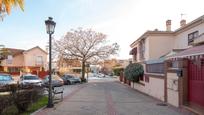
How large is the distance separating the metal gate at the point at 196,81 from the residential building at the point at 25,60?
55129 mm

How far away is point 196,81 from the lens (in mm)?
13344

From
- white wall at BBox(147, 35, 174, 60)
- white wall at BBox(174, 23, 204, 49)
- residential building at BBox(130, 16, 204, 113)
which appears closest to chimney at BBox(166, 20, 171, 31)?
residential building at BBox(130, 16, 204, 113)

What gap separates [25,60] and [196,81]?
195 ft

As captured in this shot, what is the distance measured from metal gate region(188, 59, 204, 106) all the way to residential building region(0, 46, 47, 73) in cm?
5513

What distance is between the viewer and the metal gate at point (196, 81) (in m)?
12.8

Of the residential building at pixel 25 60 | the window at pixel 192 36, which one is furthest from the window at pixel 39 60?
the window at pixel 192 36

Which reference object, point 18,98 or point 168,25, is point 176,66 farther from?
point 168,25

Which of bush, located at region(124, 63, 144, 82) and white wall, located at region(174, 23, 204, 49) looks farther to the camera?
bush, located at region(124, 63, 144, 82)

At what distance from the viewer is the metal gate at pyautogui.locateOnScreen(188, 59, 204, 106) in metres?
12.8

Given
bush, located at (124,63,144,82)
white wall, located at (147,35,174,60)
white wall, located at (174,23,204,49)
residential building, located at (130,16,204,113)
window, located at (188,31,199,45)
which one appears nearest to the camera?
residential building, located at (130,16,204,113)

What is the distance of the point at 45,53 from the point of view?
7119 cm

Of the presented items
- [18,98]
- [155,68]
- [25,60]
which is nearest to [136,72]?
[155,68]

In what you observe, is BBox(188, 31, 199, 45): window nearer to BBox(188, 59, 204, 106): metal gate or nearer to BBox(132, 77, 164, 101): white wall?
BBox(132, 77, 164, 101): white wall

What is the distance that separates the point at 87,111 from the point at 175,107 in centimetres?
529
